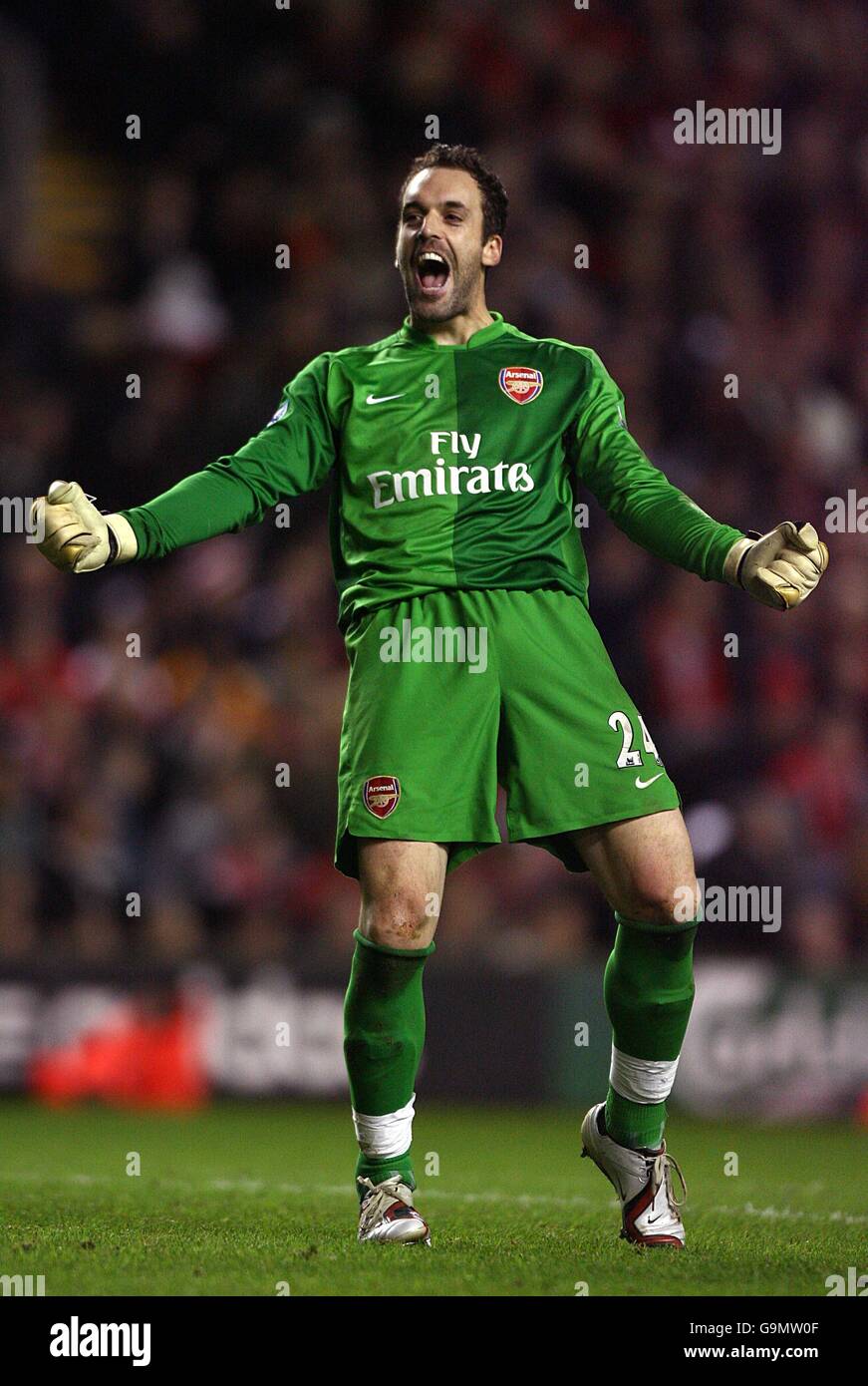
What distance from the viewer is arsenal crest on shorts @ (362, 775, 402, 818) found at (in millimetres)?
4430

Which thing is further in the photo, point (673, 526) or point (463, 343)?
point (463, 343)

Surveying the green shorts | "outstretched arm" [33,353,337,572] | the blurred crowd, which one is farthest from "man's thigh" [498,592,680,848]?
the blurred crowd

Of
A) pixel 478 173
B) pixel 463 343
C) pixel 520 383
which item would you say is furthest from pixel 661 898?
pixel 478 173

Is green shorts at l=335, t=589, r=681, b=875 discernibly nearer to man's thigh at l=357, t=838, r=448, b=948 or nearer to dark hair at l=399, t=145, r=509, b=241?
man's thigh at l=357, t=838, r=448, b=948

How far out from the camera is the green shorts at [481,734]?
14.6 ft

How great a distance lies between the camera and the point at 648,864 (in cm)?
446

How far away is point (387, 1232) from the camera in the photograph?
443cm

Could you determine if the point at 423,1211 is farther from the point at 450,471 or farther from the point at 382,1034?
the point at 450,471

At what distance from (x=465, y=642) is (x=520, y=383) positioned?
0.68 m

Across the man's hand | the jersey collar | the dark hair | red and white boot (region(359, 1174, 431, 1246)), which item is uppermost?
the dark hair

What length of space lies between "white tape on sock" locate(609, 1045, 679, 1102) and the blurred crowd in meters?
4.56

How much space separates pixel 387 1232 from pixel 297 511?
7328 millimetres

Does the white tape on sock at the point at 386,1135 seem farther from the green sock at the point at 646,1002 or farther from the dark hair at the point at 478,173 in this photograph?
the dark hair at the point at 478,173
